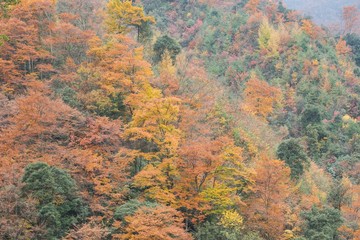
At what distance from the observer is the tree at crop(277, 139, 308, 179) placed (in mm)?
36281

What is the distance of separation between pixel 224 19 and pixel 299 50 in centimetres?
1500

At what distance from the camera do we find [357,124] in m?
55.7

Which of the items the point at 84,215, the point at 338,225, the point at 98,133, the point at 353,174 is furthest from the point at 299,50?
the point at 84,215

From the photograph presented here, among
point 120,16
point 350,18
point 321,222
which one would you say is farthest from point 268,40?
point 321,222

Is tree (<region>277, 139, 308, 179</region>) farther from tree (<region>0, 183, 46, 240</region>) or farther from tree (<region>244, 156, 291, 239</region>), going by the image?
tree (<region>0, 183, 46, 240</region>)

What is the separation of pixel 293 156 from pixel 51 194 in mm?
22446

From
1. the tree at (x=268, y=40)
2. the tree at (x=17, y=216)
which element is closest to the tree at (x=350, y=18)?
the tree at (x=268, y=40)

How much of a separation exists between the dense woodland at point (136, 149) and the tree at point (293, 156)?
102mm

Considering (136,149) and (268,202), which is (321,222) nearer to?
(268,202)

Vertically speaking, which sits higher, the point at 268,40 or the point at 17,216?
the point at 268,40

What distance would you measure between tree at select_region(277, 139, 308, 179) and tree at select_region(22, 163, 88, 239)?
67.4 feet

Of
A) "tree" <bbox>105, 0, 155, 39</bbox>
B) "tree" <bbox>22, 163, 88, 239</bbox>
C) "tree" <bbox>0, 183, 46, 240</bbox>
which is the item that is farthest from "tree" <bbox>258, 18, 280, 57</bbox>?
"tree" <bbox>0, 183, 46, 240</bbox>

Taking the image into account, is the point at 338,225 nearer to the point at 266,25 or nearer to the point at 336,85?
the point at 336,85

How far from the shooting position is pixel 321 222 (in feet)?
89.9
